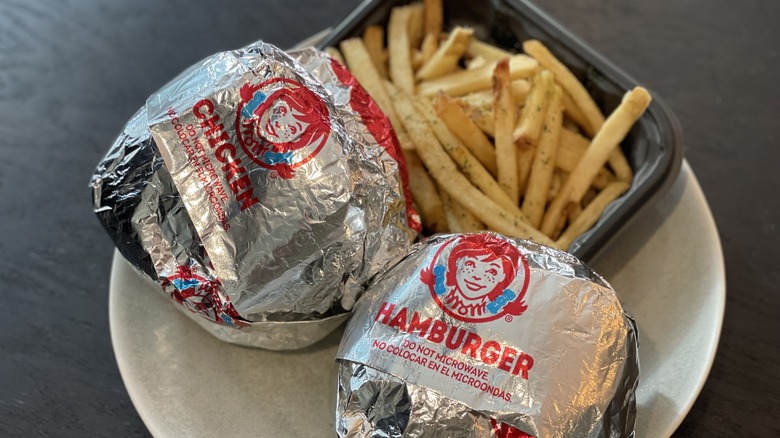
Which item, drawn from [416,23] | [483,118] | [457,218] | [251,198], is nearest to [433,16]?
[416,23]

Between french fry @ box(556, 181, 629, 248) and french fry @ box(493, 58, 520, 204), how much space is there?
0.15m

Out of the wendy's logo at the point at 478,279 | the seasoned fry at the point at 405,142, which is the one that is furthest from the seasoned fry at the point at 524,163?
the wendy's logo at the point at 478,279

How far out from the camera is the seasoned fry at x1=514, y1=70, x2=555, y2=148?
4.91ft

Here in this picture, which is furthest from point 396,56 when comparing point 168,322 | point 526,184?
point 168,322

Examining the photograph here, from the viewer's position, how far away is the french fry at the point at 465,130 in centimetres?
149

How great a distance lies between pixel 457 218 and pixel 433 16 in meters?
0.62

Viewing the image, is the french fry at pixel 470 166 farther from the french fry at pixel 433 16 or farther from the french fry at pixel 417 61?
the french fry at pixel 433 16

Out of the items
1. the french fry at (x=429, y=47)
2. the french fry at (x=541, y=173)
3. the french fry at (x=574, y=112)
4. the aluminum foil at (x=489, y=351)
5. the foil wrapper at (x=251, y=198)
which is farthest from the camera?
the french fry at (x=429, y=47)

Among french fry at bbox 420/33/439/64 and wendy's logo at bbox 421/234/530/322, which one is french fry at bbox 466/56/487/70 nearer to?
french fry at bbox 420/33/439/64

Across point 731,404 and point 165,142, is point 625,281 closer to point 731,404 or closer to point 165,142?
point 731,404

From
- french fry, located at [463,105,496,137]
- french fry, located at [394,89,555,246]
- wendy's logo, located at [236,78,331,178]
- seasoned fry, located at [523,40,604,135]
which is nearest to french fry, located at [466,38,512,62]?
seasoned fry, located at [523,40,604,135]

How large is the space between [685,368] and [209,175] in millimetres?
1045

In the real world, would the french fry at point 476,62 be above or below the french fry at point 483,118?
above

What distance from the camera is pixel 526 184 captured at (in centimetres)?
158
